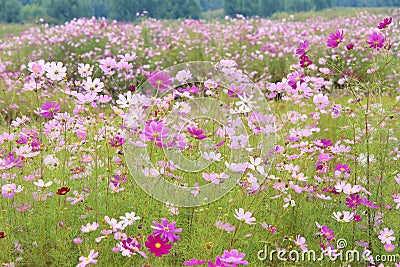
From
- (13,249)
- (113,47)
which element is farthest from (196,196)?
(113,47)

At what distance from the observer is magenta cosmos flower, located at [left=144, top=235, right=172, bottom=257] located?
1.57m

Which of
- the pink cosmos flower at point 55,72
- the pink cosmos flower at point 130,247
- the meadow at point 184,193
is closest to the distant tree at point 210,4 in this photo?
the meadow at point 184,193

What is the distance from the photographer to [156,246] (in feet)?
5.20

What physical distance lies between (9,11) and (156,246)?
38206 millimetres

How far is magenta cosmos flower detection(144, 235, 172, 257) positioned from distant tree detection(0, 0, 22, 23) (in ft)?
122

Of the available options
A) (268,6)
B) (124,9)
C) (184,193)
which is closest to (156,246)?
(184,193)

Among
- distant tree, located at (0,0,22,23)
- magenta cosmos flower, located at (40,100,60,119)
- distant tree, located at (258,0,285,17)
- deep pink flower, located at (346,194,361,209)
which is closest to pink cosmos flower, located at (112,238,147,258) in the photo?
magenta cosmos flower, located at (40,100,60,119)

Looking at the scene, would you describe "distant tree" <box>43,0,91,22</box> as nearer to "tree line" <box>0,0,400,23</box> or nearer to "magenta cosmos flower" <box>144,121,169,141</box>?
"tree line" <box>0,0,400,23</box>

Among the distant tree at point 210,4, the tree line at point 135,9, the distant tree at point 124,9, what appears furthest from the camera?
the distant tree at point 210,4

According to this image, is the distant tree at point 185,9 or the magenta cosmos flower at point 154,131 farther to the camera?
the distant tree at point 185,9

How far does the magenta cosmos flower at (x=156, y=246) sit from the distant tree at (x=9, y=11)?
37153mm

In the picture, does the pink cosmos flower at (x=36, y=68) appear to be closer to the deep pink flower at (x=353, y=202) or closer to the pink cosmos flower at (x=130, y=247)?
the pink cosmos flower at (x=130, y=247)

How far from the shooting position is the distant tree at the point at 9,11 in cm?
3478

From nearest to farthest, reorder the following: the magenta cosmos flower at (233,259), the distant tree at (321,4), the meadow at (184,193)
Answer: the magenta cosmos flower at (233,259) → the meadow at (184,193) → the distant tree at (321,4)
